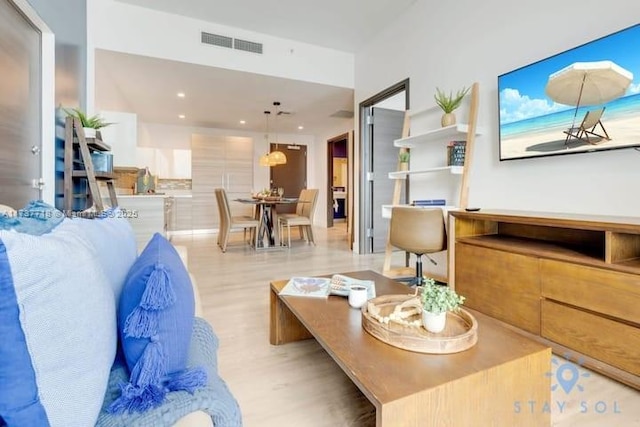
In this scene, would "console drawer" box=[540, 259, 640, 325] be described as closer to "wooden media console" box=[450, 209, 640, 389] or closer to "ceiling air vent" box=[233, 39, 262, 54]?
"wooden media console" box=[450, 209, 640, 389]

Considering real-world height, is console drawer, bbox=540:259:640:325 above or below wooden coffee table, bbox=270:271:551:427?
above

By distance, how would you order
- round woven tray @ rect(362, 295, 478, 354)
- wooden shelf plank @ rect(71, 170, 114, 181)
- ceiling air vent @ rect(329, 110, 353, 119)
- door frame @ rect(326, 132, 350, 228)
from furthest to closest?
door frame @ rect(326, 132, 350, 228) → ceiling air vent @ rect(329, 110, 353, 119) → wooden shelf plank @ rect(71, 170, 114, 181) → round woven tray @ rect(362, 295, 478, 354)

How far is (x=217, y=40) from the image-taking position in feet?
12.3

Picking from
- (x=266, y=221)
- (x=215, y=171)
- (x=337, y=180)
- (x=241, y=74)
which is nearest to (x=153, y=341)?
(x=241, y=74)

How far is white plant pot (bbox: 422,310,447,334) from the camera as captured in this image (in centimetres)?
106

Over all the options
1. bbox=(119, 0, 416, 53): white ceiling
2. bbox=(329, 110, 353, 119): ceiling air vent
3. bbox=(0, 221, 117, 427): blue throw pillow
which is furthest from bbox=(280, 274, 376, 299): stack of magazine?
Result: bbox=(329, 110, 353, 119): ceiling air vent

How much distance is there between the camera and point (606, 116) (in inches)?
70.0

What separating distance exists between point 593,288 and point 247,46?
4086 mm

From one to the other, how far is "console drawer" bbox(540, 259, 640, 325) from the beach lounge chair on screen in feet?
2.64

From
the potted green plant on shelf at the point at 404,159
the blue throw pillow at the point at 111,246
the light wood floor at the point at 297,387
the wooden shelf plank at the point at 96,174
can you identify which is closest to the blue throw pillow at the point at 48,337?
the blue throw pillow at the point at 111,246

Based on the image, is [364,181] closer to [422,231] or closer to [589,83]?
[422,231]

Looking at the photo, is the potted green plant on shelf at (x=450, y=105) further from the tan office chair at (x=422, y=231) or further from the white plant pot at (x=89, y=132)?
the white plant pot at (x=89, y=132)

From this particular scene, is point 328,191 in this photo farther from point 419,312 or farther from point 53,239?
point 53,239

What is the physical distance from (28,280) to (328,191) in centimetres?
739
